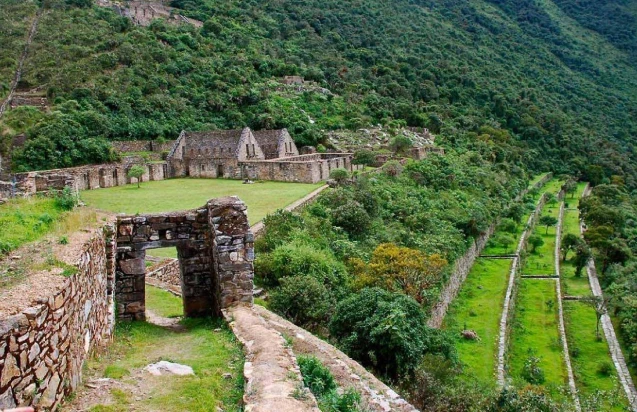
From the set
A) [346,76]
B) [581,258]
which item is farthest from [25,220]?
[346,76]

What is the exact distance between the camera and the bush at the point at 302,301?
56.8ft

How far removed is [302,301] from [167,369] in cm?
945

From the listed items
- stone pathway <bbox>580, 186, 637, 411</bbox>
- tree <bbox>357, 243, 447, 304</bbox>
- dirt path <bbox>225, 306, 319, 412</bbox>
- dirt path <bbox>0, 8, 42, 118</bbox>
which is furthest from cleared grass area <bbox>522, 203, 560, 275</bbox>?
dirt path <bbox>0, 8, 42, 118</bbox>

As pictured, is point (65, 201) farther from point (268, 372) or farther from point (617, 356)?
point (617, 356)

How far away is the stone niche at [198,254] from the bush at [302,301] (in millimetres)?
4734

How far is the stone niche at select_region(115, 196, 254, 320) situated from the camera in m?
11.5

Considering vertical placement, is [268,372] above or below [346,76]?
below

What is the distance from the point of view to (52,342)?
20.2 feet

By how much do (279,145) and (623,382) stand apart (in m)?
30.1

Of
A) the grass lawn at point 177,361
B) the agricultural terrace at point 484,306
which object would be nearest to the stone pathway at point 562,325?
the agricultural terrace at point 484,306

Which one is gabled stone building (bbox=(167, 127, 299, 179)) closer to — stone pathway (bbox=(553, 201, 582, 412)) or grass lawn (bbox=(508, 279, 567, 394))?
grass lawn (bbox=(508, 279, 567, 394))

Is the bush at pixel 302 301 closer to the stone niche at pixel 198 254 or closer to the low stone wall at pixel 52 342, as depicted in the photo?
the stone niche at pixel 198 254

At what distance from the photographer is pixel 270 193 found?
31969 millimetres

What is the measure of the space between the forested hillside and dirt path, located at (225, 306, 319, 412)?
33733 millimetres
